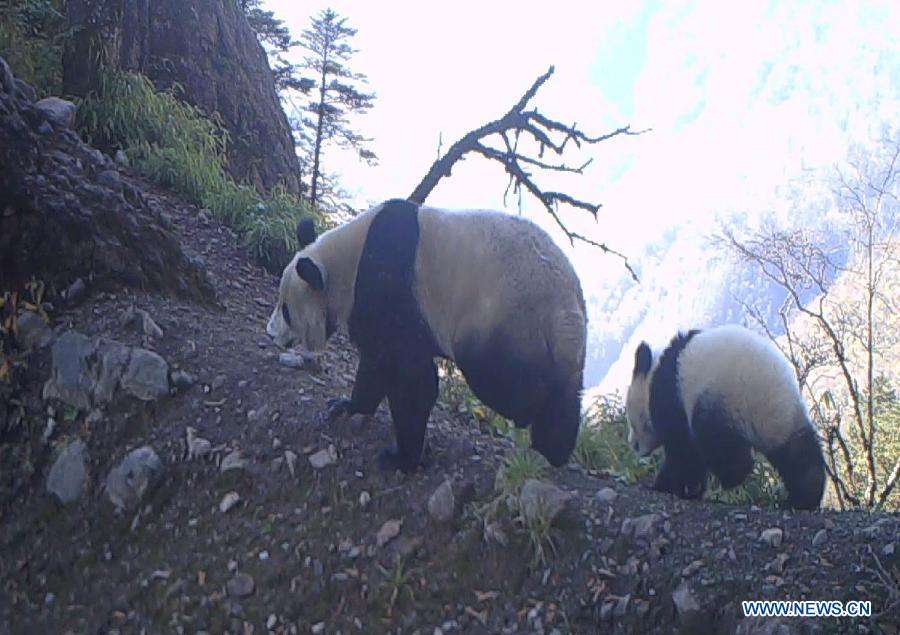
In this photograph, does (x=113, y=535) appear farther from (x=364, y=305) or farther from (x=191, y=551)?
(x=364, y=305)

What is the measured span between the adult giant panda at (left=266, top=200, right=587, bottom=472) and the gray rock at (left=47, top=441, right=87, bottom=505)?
1648 millimetres

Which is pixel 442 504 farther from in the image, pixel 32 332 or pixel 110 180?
pixel 110 180

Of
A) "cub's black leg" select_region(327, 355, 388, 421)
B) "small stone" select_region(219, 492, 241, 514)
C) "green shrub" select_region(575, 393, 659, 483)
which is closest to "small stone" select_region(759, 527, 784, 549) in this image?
"green shrub" select_region(575, 393, 659, 483)

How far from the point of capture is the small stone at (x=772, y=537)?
348 cm

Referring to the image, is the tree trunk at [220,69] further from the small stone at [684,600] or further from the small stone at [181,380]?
the small stone at [684,600]

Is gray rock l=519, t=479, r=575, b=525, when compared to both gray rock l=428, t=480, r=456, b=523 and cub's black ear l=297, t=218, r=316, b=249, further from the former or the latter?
cub's black ear l=297, t=218, r=316, b=249

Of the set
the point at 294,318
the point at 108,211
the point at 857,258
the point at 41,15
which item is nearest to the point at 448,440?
the point at 294,318

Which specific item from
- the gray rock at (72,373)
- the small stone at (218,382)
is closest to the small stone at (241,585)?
the small stone at (218,382)

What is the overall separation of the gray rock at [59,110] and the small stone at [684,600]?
5.67 meters

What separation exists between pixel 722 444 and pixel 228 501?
2.78 m

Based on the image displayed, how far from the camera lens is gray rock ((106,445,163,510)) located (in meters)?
4.49

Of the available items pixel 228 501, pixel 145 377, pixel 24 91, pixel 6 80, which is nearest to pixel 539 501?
pixel 228 501

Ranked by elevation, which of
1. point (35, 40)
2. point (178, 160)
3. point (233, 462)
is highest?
point (35, 40)

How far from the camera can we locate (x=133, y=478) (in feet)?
14.9
